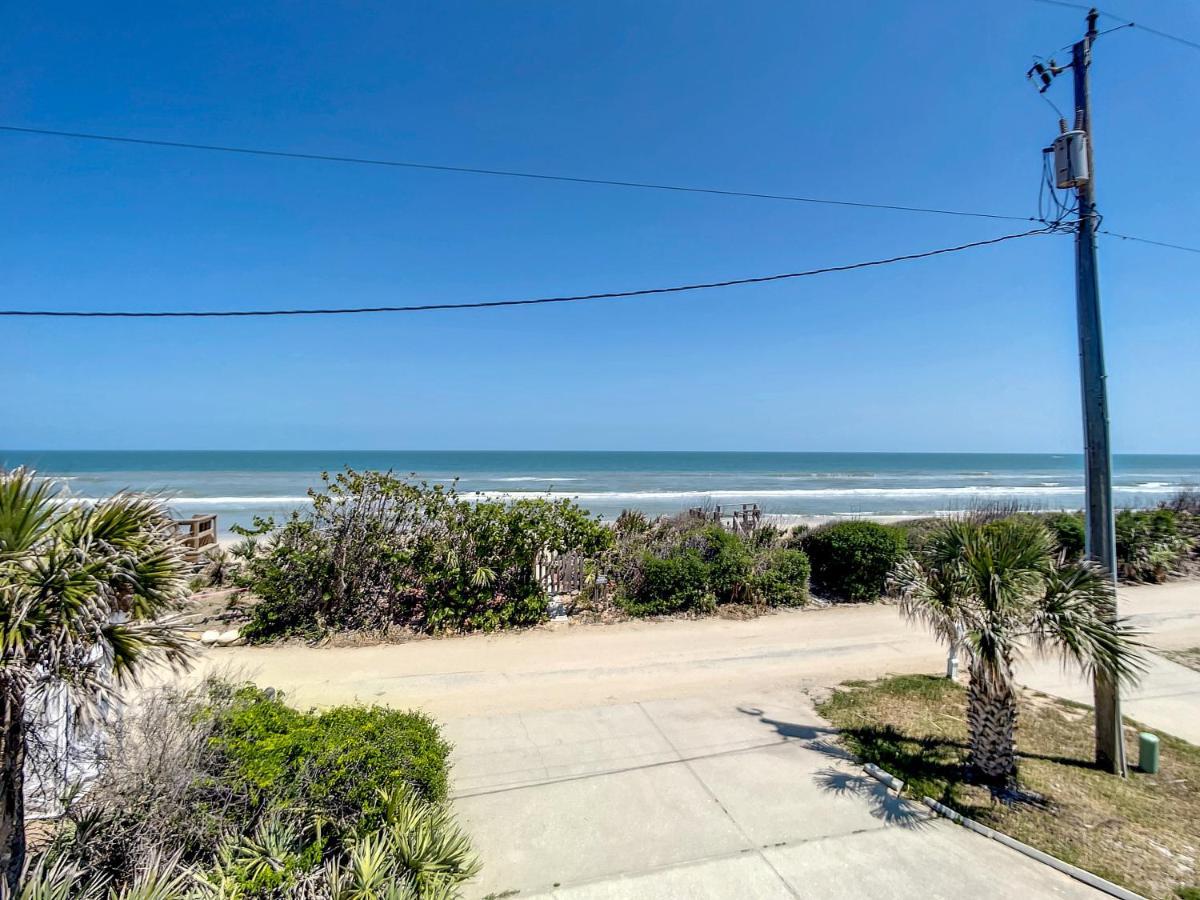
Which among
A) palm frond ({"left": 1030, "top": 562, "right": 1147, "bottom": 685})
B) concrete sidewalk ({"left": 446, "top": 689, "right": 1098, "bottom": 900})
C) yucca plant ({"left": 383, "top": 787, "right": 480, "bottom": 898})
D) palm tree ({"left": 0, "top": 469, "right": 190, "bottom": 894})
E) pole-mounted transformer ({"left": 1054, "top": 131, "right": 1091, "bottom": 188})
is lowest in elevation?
concrete sidewalk ({"left": 446, "top": 689, "right": 1098, "bottom": 900})

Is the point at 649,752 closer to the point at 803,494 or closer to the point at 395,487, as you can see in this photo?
the point at 395,487

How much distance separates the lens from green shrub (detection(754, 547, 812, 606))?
989 cm

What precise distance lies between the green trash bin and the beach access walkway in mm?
1148

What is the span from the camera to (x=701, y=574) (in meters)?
9.50

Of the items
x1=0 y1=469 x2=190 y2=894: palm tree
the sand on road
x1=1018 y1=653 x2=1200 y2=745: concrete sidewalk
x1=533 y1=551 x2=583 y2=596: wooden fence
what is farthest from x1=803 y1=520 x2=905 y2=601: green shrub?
x1=0 y1=469 x2=190 y2=894: palm tree

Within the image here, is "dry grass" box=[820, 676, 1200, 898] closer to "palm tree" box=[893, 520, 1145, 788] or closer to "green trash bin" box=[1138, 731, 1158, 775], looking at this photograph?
"green trash bin" box=[1138, 731, 1158, 775]

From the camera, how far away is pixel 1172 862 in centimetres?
370

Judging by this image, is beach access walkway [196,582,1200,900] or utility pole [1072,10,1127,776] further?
utility pole [1072,10,1127,776]

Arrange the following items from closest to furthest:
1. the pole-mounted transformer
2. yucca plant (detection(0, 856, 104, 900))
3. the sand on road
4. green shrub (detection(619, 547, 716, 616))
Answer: yucca plant (detection(0, 856, 104, 900)) → the pole-mounted transformer → the sand on road → green shrub (detection(619, 547, 716, 616))

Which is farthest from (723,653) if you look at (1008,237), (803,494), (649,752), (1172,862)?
(803,494)

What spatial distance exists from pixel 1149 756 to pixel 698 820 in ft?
13.5

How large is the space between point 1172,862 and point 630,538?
24.8ft

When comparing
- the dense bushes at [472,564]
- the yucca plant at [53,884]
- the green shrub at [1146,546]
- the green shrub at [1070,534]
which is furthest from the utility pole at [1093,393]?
the green shrub at [1146,546]

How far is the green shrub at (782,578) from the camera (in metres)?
9.89
